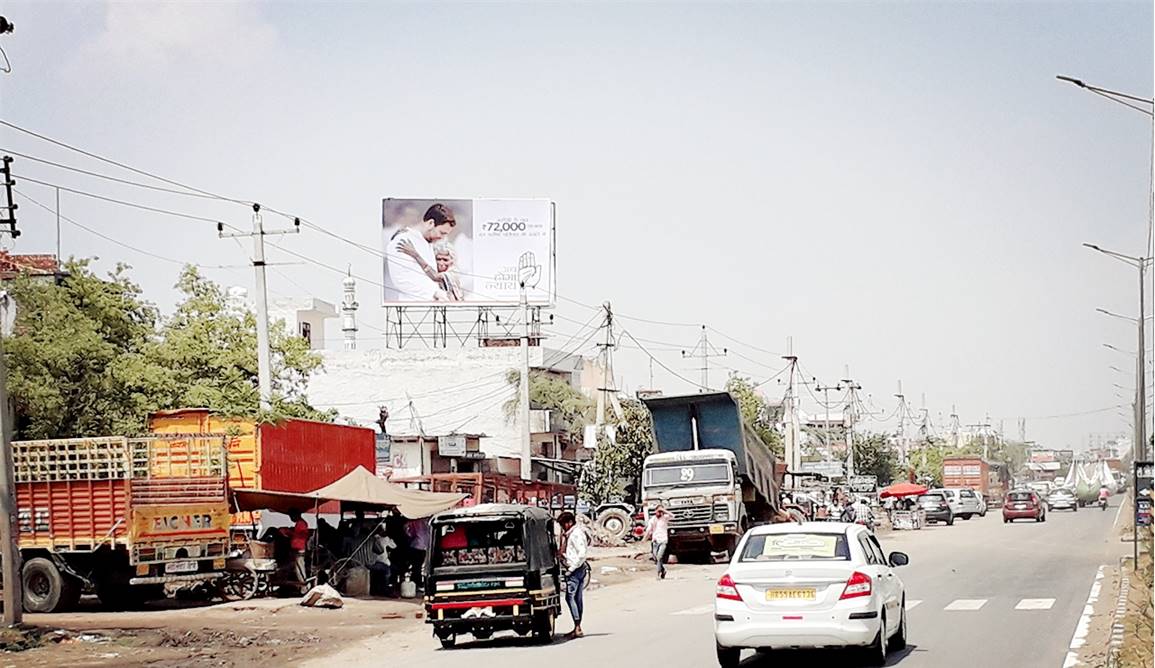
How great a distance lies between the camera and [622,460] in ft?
201

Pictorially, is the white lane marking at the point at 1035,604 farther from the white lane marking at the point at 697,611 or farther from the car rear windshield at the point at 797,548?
the car rear windshield at the point at 797,548

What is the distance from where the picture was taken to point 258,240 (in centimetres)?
3909

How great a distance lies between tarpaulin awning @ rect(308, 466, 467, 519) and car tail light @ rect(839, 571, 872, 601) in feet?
46.9

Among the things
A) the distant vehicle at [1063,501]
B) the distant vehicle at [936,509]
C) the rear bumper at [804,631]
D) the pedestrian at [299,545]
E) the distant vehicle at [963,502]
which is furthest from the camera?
the distant vehicle at [1063,501]

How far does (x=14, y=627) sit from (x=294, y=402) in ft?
79.8

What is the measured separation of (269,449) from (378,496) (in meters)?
3.93

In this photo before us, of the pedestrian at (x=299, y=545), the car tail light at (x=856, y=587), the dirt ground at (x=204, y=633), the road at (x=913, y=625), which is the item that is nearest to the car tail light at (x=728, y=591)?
the car tail light at (x=856, y=587)

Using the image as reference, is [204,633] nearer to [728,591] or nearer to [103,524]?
[103,524]

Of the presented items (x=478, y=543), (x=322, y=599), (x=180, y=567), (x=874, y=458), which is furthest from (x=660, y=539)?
(x=874, y=458)

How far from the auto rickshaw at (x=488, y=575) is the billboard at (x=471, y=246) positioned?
49961 mm

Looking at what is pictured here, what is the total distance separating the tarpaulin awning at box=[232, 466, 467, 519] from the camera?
28581mm

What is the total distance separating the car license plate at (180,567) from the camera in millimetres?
27547

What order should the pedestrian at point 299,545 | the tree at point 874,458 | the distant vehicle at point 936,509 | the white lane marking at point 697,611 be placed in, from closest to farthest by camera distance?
the white lane marking at point 697,611 → the pedestrian at point 299,545 → the distant vehicle at point 936,509 → the tree at point 874,458

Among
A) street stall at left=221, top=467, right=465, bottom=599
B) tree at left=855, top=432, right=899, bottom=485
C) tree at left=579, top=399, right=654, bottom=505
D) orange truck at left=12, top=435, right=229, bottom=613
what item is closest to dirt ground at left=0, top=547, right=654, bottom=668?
orange truck at left=12, top=435, right=229, bottom=613
